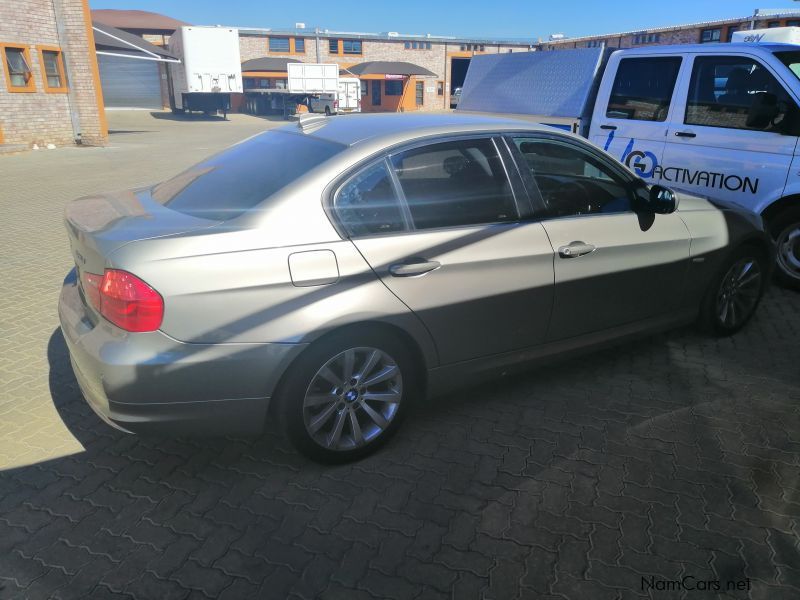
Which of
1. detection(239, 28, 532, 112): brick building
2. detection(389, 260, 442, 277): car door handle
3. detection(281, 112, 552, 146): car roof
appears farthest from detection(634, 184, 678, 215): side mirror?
detection(239, 28, 532, 112): brick building

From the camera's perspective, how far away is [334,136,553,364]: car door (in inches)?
114

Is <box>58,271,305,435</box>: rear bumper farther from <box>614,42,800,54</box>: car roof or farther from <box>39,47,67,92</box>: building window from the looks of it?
<box>39,47,67,92</box>: building window

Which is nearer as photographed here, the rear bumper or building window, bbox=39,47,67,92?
the rear bumper

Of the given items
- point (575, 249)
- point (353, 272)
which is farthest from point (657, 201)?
point (353, 272)

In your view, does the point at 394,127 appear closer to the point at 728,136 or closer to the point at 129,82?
the point at 728,136

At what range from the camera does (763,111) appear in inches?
205

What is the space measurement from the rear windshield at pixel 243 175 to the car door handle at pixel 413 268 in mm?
636

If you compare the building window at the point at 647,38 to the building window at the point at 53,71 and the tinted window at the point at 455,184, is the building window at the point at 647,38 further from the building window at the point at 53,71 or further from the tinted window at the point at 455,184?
the tinted window at the point at 455,184

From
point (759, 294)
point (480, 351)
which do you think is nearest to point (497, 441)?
point (480, 351)

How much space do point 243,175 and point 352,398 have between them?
1.31 meters

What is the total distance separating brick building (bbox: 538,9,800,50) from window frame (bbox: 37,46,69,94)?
916 inches

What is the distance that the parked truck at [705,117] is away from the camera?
527 centimetres

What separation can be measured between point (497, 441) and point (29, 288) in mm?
4637

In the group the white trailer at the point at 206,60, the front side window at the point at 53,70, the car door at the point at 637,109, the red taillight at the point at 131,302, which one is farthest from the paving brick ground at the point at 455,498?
the white trailer at the point at 206,60
